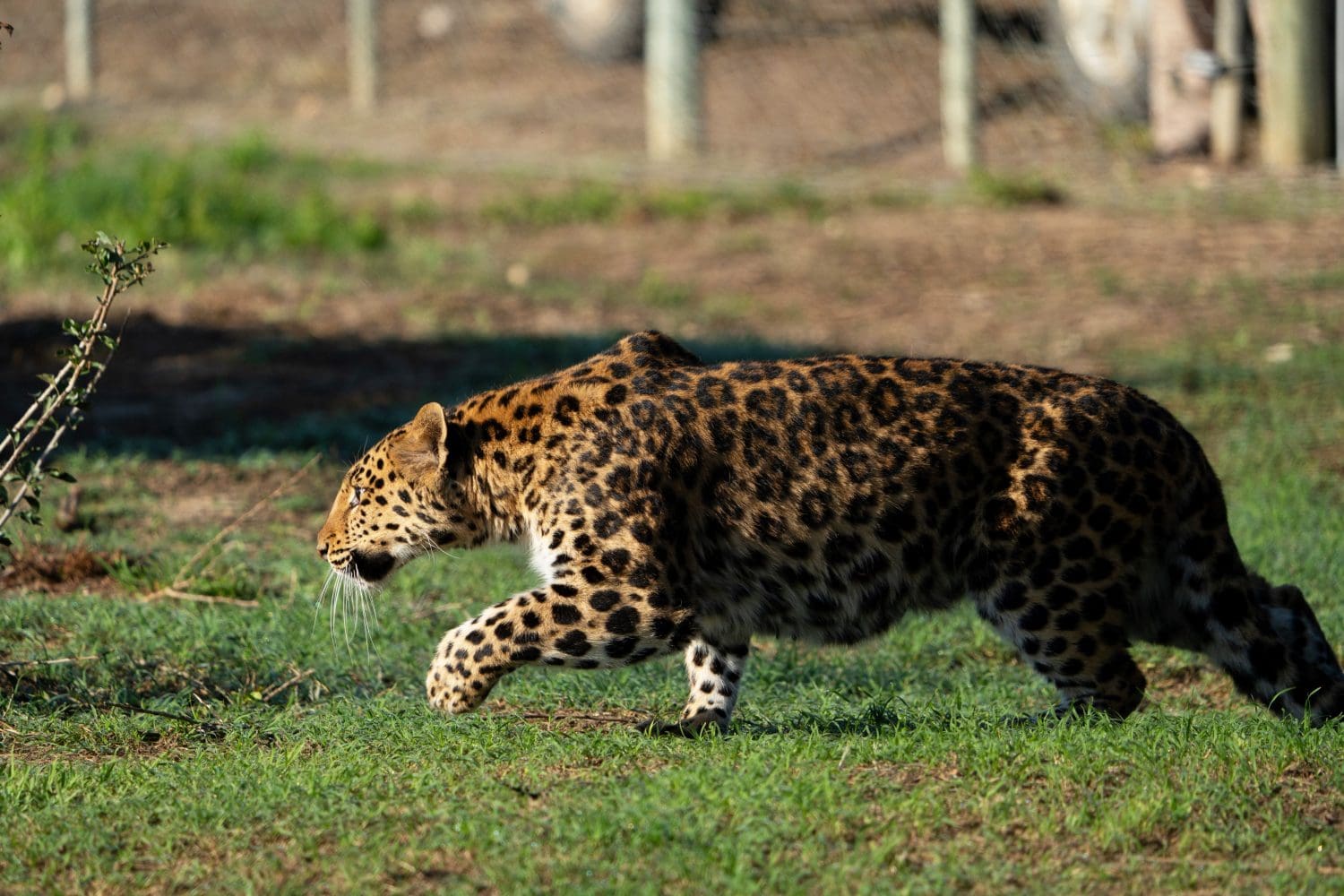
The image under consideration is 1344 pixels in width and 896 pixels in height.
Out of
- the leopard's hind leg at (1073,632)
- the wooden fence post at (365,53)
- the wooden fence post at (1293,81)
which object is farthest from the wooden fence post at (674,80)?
the leopard's hind leg at (1073,632)

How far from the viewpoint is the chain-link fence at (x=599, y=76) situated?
57.1ft

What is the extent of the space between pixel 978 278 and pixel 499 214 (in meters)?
4.77

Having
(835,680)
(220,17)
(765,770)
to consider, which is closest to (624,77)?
(220,17)

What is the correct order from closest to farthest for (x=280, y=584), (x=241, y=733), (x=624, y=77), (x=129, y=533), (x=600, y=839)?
(x=600, y=839) → (x=241, y=733) → (x=280, y=584) → (x=129, y=533) → (x=624, y=77)

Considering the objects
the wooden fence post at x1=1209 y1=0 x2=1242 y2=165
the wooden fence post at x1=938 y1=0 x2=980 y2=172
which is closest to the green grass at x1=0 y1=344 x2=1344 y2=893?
the wooden fence post at x1=1209 y1=0 x2=1242 y2=165

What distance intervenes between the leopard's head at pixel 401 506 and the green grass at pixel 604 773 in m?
0.52

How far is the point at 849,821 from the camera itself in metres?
5.07

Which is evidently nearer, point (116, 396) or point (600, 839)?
point (600, 839)

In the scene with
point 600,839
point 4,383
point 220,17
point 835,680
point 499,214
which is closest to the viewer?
point 600,839

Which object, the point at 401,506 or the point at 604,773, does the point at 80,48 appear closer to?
the point at 401,506

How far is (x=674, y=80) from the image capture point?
1798 cm

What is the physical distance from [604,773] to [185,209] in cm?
1189

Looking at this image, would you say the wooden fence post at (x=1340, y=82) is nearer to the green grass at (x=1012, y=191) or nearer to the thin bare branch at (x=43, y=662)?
the green grass at (x=1012, y=191)

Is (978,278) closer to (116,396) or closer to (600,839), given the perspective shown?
(116,396)
